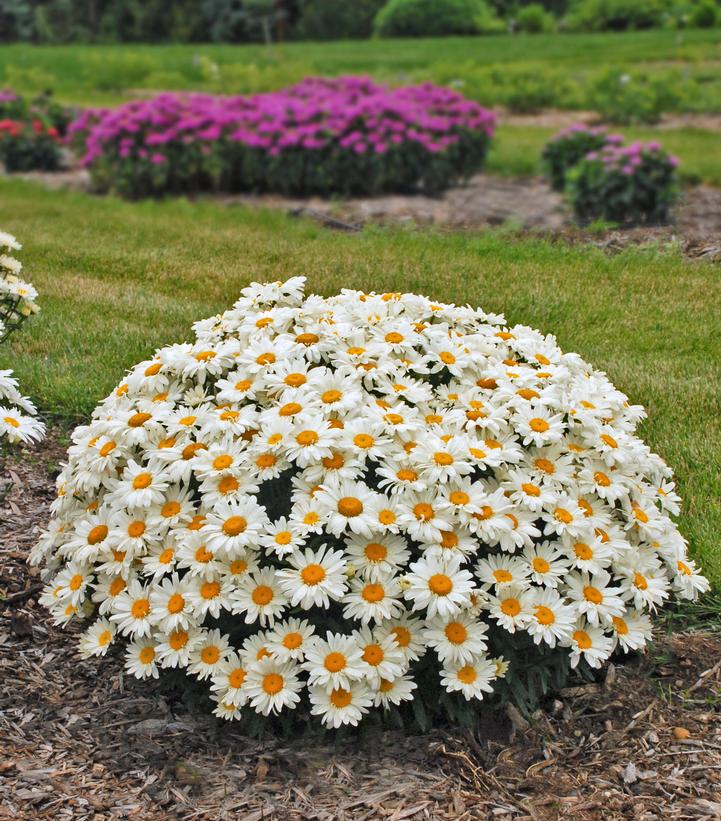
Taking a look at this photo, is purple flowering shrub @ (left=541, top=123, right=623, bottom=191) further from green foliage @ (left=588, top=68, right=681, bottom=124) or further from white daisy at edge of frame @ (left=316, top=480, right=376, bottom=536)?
white daisy at edge of frame @ (left=316, top=480, right=376, bottom=536)

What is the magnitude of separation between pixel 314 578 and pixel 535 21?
29316mm

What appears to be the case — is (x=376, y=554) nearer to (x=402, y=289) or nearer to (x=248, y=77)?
(x=402, y=289)

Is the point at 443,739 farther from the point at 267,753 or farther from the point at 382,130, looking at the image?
the point at 382,130

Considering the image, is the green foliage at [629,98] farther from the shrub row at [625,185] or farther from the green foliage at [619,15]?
the green foliage at [619,15]

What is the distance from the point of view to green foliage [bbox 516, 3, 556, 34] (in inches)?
1137

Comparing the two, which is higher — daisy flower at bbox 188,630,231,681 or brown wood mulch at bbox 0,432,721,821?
daisy flower at bbox 188,630,231,681

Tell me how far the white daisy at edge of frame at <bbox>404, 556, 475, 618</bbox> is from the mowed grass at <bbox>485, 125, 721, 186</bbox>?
884 centimetres

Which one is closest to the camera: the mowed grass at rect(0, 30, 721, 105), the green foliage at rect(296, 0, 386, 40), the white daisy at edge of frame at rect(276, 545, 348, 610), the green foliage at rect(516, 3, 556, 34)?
the white daisy at edge of frame at rect(276, 545, 348, 610)

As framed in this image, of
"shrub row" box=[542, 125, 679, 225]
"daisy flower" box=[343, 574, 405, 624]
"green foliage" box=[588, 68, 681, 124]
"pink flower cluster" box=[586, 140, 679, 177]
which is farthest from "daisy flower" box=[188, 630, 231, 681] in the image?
"green foliage" box=[588, 68, 681, 124]

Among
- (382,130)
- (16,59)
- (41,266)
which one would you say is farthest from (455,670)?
(16,59)

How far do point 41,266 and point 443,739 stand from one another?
16.9 ft

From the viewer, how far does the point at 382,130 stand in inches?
394

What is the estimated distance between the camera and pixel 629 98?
14.4 m

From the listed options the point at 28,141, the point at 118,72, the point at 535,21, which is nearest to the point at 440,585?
the point at 28,141
